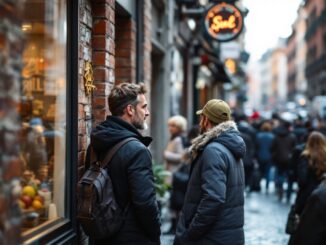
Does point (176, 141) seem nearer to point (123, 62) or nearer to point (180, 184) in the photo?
point (180, 184)

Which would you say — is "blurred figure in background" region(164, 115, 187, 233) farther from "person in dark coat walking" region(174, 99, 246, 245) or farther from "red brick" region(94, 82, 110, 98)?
"person in dark coat walking" region(174, 99, 246, 245)

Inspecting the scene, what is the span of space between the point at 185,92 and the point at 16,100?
531 inches

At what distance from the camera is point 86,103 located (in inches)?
215

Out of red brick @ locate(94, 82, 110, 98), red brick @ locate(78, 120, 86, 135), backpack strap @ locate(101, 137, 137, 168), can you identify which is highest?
red brick @ locate(94, 82, 110, 98)

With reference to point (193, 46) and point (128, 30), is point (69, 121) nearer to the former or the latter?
point (128, 30)

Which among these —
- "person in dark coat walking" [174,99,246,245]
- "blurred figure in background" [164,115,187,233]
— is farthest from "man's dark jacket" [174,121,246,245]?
"blurred figure in background" [164,115,187,233]

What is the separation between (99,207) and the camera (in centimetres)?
419

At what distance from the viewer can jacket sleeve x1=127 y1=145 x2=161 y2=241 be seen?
4.27 metres

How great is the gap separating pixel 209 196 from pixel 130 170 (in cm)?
64

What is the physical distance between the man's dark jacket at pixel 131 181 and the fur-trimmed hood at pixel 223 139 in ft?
1.97

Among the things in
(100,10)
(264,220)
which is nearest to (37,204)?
(100,10)

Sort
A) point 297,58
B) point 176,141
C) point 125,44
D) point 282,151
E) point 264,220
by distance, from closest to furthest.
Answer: point 125,44 < point 176,141 < point 264,220 < point 282,151 < point 297,58

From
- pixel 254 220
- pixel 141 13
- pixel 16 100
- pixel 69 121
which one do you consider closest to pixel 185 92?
pixel 254 220

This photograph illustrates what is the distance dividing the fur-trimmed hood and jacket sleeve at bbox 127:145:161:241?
2.05 ft
